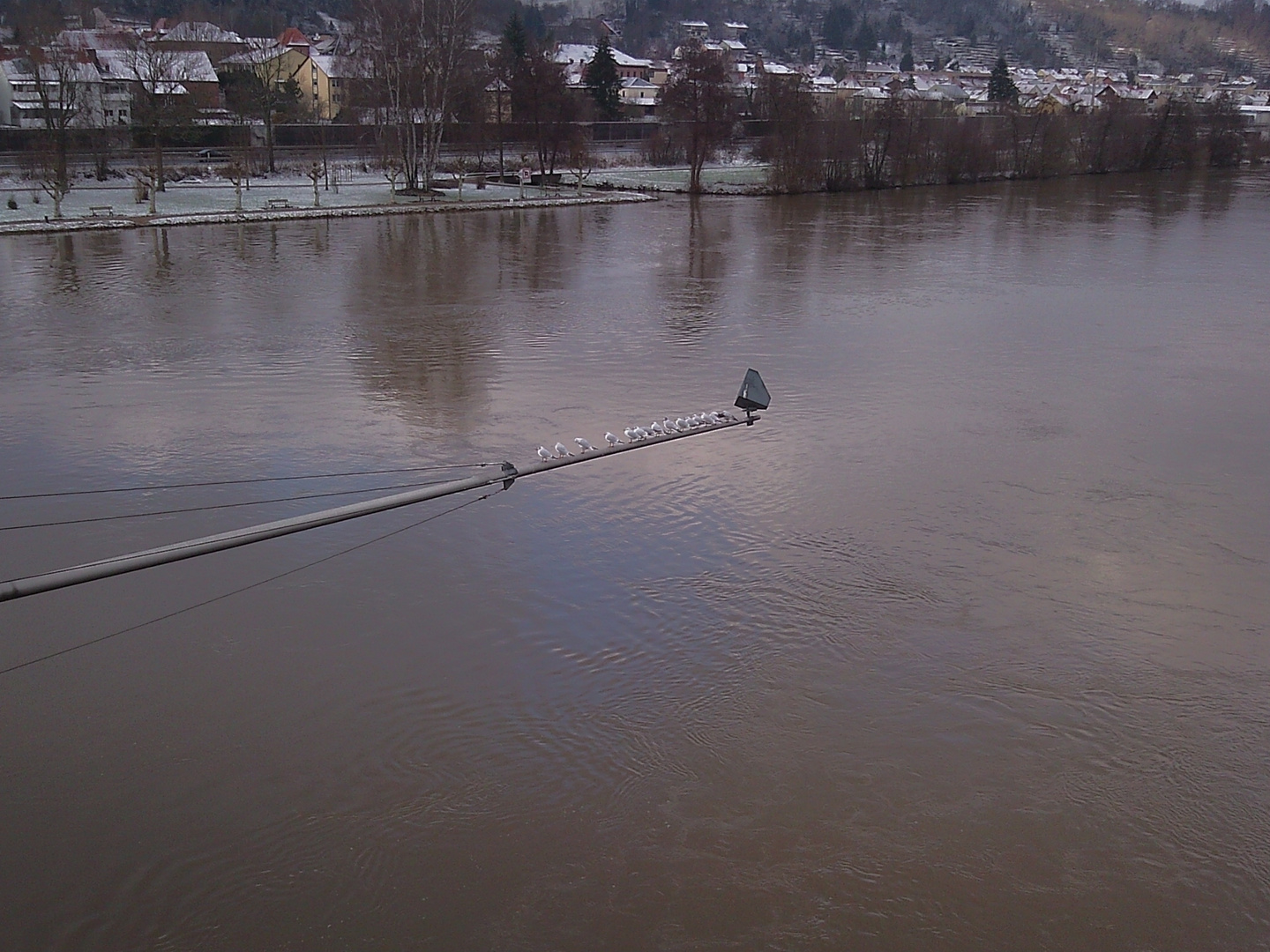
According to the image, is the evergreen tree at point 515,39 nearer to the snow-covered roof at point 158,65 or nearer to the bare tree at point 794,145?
the snow-covered roof at point 158,65

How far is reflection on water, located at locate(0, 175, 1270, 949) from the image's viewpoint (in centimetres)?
645

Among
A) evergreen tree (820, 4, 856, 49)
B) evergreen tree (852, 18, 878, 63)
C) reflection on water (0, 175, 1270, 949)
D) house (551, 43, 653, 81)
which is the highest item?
evergreen tree (820, 4, 856, 49)

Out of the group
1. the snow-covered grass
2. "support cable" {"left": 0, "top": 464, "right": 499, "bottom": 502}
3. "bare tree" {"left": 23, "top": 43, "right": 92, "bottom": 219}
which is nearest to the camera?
"support cable" {"left": 0, "top": 464, "right": 499, "bottom": 502}

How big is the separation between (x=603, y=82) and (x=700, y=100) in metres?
18.3

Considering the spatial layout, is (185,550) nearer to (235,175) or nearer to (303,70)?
(235,175)

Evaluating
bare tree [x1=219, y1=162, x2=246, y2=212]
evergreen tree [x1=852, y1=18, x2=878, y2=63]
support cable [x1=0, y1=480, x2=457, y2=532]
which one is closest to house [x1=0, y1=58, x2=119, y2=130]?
bare tree [x1=219, y1=162, x2=246, y2=212]

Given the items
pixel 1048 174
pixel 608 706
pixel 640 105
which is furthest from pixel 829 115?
pixel 608 706

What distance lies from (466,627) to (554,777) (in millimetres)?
2144

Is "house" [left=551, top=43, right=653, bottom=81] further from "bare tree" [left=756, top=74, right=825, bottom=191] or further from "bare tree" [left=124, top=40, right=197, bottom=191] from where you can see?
"bare tree" [left=124, top=40, right=197, bottom=191]

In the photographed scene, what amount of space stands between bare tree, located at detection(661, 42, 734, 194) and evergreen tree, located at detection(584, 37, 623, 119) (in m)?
16.0

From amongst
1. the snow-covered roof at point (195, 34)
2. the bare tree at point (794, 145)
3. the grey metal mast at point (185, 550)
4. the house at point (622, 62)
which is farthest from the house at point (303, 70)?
the grey metal mast at point (185, 550)

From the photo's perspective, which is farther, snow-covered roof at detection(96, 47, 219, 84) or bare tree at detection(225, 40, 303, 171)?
bare tree at detection(225, 40, 303, 171)

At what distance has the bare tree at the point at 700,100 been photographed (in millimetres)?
43531

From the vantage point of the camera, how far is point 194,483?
11.9 m
